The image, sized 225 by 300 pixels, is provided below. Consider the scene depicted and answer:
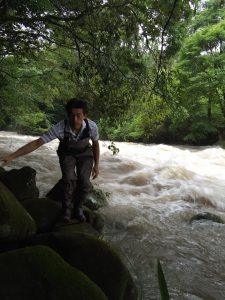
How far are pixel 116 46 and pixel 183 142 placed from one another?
17.9 m

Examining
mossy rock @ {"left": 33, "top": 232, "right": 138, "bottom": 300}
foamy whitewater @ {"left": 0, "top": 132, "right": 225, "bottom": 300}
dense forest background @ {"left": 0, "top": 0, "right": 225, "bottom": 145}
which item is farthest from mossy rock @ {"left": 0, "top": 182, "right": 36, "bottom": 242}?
dense forest background @ {"left": 0, "top": 0, "right": 225, "bottom": 145}

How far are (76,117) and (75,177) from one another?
2.64ft

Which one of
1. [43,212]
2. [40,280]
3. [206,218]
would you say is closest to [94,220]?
[43,212]

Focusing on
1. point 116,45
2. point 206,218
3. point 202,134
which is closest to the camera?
point 116,45

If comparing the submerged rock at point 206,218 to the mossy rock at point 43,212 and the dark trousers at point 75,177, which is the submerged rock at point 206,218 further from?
the mossy rock at point 43,212

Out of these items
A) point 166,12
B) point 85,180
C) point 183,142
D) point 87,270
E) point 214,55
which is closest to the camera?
point 87,270

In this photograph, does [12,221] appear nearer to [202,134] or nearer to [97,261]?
[97,261]

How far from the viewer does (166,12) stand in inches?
218

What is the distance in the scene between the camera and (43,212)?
14.7 feet

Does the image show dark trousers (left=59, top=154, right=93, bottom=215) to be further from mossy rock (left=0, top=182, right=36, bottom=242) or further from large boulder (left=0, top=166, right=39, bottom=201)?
large boulder (left=0, top=166, right=39, bottom=201)

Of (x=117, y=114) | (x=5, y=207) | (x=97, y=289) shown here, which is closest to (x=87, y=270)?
(x=97, y=289)

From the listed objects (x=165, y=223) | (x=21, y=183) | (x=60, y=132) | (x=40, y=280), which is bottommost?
(x=165, y=223)

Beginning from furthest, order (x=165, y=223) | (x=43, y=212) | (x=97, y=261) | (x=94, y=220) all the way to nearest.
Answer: (x=165, y=223) → (x=94, y=220) → (x=43, y=212) → (x=97, y=261)

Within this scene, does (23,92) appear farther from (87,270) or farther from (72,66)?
(87,270)
